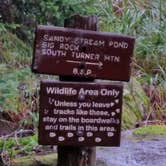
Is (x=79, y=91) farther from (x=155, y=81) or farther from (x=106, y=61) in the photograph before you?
(x=155, y=81)

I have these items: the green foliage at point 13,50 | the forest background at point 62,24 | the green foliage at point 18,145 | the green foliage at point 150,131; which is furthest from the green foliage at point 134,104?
the green foliage at point 18,145

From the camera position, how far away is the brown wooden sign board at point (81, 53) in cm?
307

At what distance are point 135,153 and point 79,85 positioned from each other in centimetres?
155

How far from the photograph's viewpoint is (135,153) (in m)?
4.47

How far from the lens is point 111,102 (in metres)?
3.15

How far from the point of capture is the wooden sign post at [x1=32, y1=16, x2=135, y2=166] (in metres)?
3.07

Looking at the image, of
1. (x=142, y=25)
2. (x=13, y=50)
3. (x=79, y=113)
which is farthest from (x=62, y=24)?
(x=142, y=25)

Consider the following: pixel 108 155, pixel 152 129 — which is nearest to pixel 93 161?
pixel 108 155

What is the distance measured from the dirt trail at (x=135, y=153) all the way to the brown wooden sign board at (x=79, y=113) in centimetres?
107

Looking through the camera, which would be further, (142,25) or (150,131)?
(142,25)

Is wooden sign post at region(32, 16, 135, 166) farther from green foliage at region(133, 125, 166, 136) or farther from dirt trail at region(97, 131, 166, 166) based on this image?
green foliage at region(133, 125, 166, 136)

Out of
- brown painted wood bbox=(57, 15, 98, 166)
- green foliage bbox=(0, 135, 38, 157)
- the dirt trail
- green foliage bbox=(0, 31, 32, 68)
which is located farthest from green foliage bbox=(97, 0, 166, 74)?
brown painted wood bbox=(57, 15, 98, 166)

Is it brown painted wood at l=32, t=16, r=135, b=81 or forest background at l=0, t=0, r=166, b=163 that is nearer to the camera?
brown painted wood at l=32, t=16, r=135, b=81

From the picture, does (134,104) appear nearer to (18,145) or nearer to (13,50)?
(13,50)
